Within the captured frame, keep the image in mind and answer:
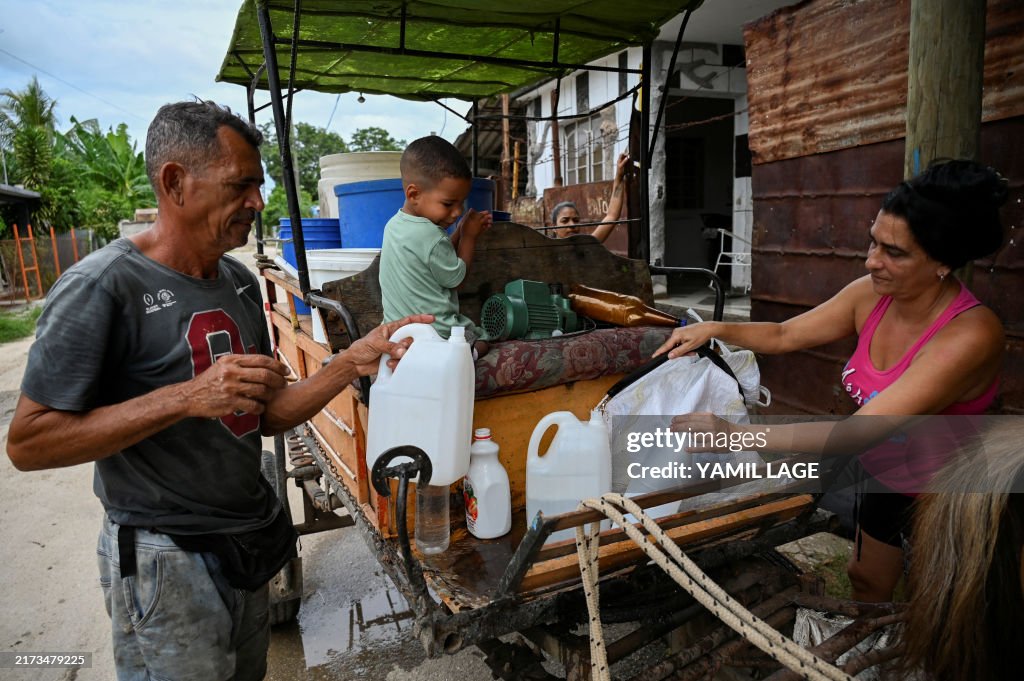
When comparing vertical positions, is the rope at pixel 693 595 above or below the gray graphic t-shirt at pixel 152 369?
below

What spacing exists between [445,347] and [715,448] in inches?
35.3

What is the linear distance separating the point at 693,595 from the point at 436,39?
10.9 ft

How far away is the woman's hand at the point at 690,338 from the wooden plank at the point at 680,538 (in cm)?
61

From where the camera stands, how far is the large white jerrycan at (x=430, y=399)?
74.9 inches

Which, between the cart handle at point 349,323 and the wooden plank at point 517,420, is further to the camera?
the wooden plank at point 517,420

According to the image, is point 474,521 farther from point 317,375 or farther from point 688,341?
point 688,341

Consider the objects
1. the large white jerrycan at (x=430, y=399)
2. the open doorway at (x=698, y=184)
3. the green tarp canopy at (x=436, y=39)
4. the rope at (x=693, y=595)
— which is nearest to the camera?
the rope at (x=693, y=595)

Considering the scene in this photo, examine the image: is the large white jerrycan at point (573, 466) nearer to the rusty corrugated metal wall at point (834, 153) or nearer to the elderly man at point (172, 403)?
the elderly man at point (172, 403)

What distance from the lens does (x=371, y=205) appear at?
3217 mm

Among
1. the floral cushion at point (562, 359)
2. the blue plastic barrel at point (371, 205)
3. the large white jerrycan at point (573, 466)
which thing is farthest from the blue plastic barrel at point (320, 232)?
the large white jerrycan at point (573, 466)

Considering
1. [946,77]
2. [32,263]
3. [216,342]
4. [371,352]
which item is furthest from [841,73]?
[32,263]

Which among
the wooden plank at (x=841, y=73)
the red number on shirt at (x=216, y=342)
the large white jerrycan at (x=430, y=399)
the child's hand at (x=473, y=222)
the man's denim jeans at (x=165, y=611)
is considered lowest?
the man's denim jeans at (x=165, y=611)

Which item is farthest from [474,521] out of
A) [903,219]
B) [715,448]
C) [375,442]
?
[903,219]

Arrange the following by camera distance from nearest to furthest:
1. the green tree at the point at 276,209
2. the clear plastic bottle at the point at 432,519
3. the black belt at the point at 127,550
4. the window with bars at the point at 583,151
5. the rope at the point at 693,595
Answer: the rope at the point at 693,595
the black belt at the point at 127,550
the clear plastic bottle at the point at 432,519
the window with bars at the point at 583,151
the green tree at the point at 276,209
